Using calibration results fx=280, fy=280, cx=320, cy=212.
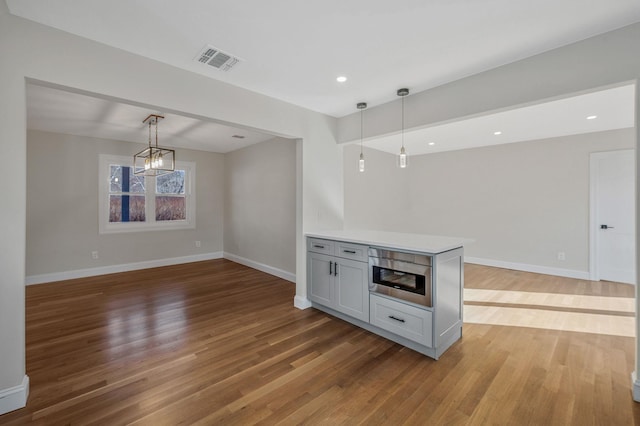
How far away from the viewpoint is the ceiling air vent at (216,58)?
2344 mm

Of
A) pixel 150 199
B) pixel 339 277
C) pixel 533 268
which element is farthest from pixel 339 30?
pixel 533 268

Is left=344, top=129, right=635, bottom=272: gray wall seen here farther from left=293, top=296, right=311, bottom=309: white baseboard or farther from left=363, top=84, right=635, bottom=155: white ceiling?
left=293, top=296, right=311, bottom=309: white baseboard

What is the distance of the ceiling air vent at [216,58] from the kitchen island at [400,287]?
80.9 inches

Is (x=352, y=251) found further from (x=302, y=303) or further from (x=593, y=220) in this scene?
(x=593, y=220)

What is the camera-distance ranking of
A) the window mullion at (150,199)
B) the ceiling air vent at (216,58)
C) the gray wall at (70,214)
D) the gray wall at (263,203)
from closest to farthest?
1. the ceiling air vent at (216,58)
2. the gray wall at (70,214)
3. the gray wall at (263,203)
4. the window mullion at (150,199)

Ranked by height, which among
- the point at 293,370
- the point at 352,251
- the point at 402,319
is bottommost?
the point at 293,370

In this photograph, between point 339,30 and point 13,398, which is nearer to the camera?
point 13,398

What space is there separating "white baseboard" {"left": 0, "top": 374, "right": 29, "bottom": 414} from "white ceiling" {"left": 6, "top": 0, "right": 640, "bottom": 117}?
250 cm

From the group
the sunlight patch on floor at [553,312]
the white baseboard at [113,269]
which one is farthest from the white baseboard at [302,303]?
the white baseboard at [113,269]

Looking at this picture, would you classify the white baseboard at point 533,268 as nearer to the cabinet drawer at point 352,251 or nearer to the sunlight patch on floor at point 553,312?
the sunlight patch on floor at point 553,312

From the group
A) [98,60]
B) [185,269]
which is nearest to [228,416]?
[98,60]

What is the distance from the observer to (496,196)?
5934 mm

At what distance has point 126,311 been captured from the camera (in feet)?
11.7

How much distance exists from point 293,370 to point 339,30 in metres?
2.69
